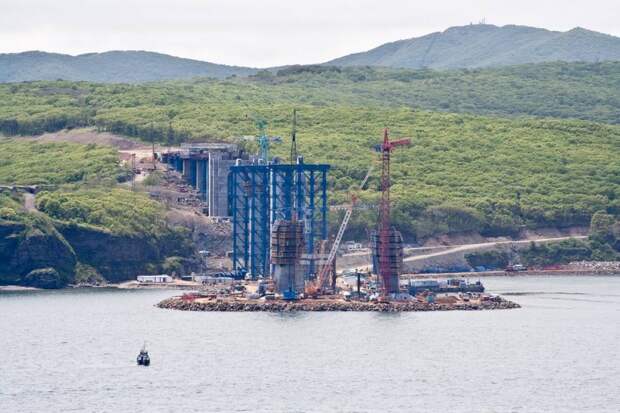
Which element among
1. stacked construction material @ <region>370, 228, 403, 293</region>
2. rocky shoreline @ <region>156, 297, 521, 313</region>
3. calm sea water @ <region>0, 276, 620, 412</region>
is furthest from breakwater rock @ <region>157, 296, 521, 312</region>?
calm sea water @ <region>0, 276, 620, 412</region>

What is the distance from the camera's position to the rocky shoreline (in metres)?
165

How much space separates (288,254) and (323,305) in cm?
717

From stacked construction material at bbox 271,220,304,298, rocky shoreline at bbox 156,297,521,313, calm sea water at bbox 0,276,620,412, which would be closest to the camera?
calm sea water at bbox 0,276,620,412

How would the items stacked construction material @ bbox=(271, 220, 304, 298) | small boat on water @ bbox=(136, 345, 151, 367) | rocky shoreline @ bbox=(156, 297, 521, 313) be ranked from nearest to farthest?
small boat on water @ bbox=(136, 345, 151, 367), rocky shoreline @ bbox=(156, 297, 521, 313), stacked construction material @ bbox=(271, 220, 304, 298)

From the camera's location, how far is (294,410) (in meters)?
108

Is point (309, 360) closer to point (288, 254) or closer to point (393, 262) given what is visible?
point (393, 262)

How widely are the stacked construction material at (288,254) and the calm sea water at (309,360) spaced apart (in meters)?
10.1

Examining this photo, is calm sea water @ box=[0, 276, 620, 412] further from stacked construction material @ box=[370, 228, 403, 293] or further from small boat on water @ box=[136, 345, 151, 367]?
stacked construction material @ box=[370, 228, 403, 293]

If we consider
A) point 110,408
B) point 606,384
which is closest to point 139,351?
point 110,408

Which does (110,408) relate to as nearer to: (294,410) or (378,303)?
(294,410)

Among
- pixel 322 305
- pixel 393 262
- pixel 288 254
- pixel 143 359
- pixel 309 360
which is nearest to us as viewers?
pixel 143 359

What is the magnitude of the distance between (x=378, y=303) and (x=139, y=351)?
37.5 meters

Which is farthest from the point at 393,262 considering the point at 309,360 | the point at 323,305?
the point at 309,360

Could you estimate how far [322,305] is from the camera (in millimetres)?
166000
